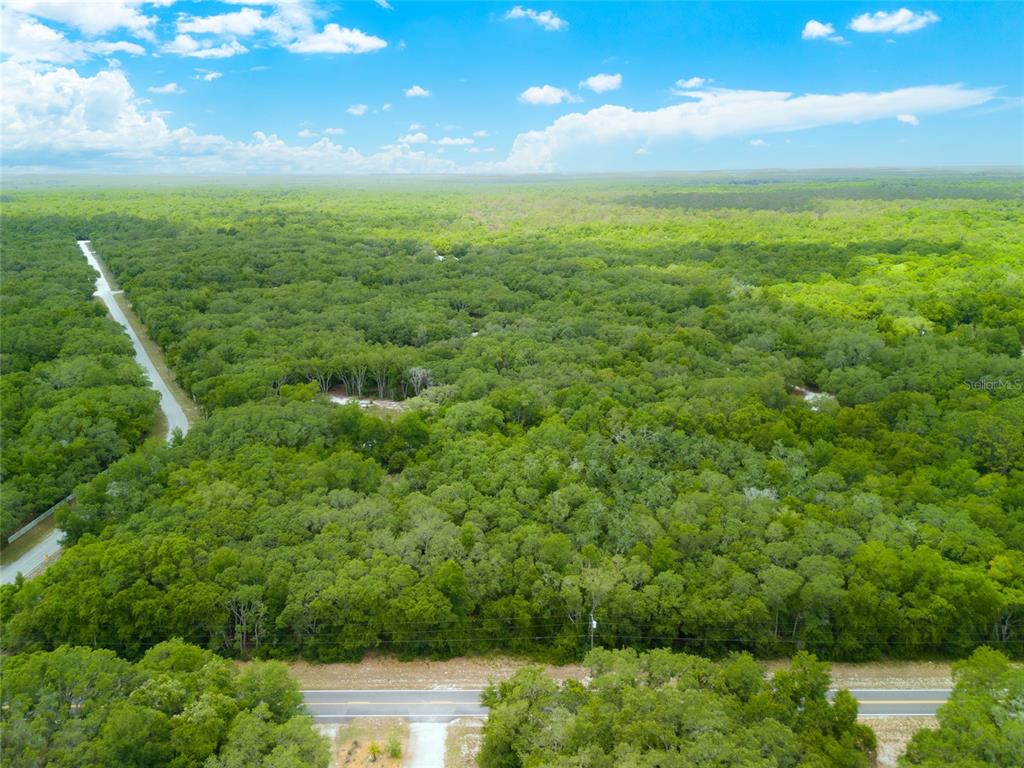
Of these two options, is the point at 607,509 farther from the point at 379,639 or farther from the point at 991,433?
the point at 991,433

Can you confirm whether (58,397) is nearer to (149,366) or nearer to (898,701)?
(149,366)

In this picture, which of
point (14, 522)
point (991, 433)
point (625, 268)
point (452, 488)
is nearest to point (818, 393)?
point (991, 433)

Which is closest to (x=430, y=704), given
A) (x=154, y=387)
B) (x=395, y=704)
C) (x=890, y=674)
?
(x=395, y=704)

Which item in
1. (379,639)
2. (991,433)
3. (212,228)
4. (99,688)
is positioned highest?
(212,228)

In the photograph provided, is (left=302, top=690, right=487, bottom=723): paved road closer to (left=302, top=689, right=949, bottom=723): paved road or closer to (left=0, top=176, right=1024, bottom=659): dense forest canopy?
(left=302, top=689, right=949, bottom=723): paved road

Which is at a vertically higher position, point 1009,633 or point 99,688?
point 99,688

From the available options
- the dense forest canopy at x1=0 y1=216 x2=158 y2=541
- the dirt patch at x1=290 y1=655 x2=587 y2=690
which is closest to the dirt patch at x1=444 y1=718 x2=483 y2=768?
the dirt patch at x1=290 y1=655 x2=587 y2=690
